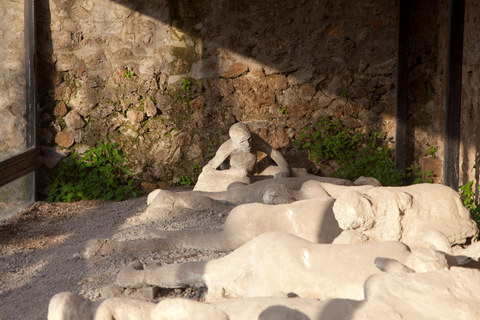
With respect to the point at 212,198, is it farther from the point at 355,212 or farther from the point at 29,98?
the point at 29,98

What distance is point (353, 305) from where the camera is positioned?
5.66 ft

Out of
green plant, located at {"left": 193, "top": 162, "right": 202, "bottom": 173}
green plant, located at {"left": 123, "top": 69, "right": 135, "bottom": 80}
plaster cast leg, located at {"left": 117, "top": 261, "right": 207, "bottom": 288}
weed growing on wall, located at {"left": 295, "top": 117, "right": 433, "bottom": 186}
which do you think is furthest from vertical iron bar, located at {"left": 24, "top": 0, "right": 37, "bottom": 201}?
plaster cast leg, located at {"left": 117, "top": 261, "right": 207, "bottom": 288}

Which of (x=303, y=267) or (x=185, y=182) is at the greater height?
(x=303, y=267)

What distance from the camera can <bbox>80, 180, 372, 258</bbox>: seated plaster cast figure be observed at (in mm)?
2816

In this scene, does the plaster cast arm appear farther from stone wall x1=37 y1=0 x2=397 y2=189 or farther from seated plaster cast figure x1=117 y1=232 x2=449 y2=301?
seated plaster cast figure x1=117 y1=232 x2=449 y2=301

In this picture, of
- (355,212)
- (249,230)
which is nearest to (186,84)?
(249,230)

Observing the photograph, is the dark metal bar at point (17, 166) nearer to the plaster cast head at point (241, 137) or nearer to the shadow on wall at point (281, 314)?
the plaster cast head at point (241, 137)

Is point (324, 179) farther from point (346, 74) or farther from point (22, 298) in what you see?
point (22, 298)

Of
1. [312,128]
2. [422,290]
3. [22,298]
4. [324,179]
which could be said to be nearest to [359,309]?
[422,290]

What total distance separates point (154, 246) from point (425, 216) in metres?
1.77

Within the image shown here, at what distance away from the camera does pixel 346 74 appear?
6.22 m

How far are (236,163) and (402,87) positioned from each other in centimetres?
278

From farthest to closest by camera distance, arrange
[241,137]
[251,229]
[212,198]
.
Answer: [241,137] < [212,198] < [251,229]

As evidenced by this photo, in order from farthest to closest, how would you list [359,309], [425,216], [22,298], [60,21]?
[60,21], [22,298], [425,216], [359,309]
